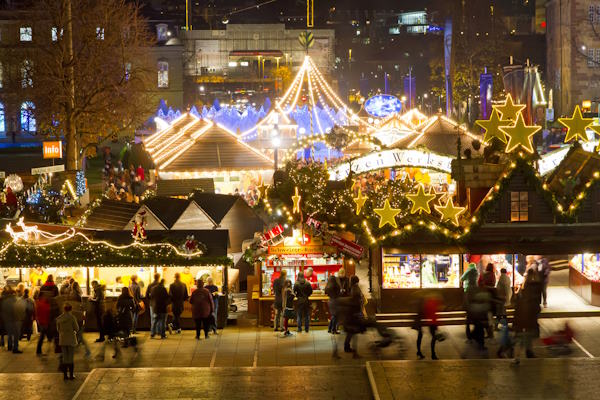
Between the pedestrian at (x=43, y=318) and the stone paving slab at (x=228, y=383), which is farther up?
the pedestrian at (x=43, y=318)

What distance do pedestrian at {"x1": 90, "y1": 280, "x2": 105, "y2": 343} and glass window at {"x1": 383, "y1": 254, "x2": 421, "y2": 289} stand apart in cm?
523

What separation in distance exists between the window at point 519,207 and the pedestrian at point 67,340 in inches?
338

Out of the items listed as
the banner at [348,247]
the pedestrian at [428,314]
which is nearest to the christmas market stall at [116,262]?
the banner at [348,247]

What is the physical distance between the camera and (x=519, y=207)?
62.7 feet

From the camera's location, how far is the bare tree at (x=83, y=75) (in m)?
37.6

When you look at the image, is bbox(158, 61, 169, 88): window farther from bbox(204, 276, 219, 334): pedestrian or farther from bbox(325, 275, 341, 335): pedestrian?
bbox(325, 275, 341, 335): pedestrian

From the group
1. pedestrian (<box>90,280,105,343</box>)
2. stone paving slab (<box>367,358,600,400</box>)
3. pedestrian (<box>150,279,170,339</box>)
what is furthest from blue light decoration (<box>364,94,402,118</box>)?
stone paving slab (<box>367,358,600,400</box>)

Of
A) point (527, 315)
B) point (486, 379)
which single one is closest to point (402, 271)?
point (527, 315)

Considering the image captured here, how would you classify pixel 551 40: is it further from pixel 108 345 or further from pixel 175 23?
pixel 108 345

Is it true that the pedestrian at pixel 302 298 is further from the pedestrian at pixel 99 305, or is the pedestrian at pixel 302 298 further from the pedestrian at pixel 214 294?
the pedestrian at pixel 99 305

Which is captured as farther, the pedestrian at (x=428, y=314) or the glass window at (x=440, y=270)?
the glass window at (x=440, y=270)

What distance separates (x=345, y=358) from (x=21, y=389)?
5097 mm

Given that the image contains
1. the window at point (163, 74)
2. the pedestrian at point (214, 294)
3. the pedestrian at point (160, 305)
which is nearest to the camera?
the pedestrian at point (160, 305)

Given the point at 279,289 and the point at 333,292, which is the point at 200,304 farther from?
the point at 333,292
